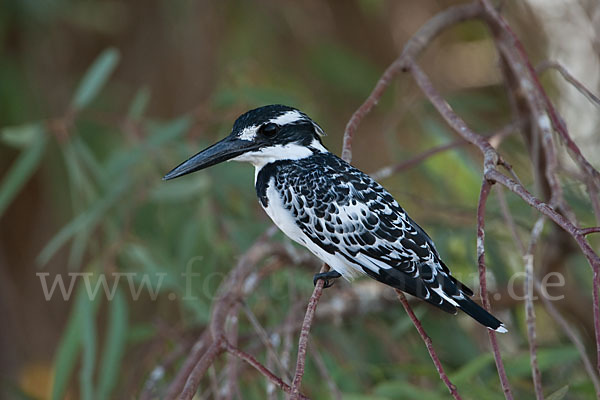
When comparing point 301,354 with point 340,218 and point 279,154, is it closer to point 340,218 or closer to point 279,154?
point 340,218

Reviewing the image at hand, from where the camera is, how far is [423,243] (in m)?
1.29

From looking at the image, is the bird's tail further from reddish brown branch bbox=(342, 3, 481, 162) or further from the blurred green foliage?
reddish brown branch bbox=(342, 3, 481, 162)

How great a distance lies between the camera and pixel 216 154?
133 cm

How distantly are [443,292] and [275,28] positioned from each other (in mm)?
2323

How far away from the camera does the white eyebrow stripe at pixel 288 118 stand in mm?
1378

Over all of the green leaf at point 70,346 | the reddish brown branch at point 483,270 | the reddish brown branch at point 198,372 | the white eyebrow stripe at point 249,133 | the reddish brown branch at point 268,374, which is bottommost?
the green leaf at point 70,346

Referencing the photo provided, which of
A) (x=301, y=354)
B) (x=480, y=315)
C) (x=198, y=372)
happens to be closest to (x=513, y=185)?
(x=480, y=315)

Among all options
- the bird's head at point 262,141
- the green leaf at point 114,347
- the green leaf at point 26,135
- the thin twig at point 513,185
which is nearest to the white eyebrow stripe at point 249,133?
the bird's head at point 262,141

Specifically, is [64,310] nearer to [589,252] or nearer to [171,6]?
[171,6]

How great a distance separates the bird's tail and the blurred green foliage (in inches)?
5.2

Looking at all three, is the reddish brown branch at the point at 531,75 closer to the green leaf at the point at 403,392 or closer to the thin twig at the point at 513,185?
the thin twig at the point at 513,185

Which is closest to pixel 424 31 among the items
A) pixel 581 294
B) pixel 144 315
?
pixel 581 294

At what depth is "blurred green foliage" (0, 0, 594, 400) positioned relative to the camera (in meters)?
2.08

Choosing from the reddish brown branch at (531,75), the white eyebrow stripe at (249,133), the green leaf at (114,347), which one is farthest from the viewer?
the green leaf at (114,347)
